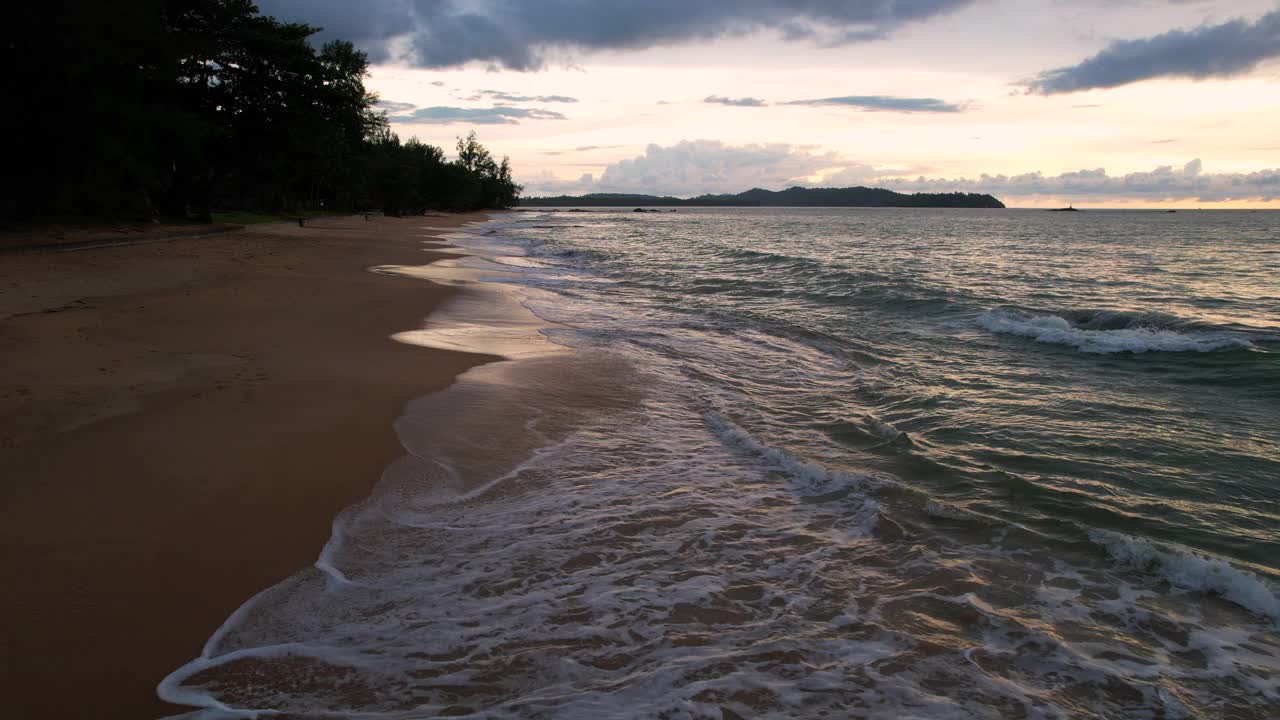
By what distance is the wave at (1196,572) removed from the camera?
399 centimetres

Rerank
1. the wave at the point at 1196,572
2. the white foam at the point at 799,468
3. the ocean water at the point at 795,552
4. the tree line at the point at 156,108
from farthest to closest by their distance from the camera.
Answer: the tree line at the point at 156,108, the white foam at the point at 799,468, the wave at the point at 1196,572, the ocean water at the point at 795,552

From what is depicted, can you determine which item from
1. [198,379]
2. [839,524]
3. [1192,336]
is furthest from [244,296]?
[1192,336]

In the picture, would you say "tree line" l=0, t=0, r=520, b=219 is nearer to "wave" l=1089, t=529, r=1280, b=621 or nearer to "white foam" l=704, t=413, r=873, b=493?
"white foam" l=704, t=413, r=873, b=493

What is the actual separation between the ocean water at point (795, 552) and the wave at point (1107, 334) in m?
0.68

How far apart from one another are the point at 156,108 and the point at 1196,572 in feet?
106

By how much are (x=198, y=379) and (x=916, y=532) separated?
23.2 feet

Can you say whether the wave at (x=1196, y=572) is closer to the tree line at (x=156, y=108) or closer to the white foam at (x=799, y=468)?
the white foam at (x=799, y=468)

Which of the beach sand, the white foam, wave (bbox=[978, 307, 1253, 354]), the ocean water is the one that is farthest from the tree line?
wave (bbox=[978, 307, 1253, 354])

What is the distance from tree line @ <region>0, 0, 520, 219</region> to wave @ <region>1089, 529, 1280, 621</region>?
95.4 feet

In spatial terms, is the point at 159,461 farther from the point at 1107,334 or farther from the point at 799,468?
the point at 1107,334

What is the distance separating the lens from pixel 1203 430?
721 centimetres

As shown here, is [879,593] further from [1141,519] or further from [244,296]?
[244,296]

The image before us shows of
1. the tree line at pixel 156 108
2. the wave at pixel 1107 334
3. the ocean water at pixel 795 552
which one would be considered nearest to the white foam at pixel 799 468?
the ocean water at pixel 795 552

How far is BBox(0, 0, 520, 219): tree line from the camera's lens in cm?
2188
